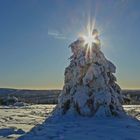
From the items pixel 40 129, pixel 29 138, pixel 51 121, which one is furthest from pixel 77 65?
pixel 29 138

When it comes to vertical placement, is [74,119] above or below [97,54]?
below

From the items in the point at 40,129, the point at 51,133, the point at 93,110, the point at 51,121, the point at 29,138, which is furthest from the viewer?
the point at 93,110

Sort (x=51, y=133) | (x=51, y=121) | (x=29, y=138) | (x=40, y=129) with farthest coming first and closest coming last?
1. (x=51, y=121)
2. (x=40, y=129)
3. (x=51, y=133)
4. (x=29, y=138)

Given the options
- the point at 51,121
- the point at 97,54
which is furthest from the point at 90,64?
the point at 51,121

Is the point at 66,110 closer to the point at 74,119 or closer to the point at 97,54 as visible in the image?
the point at 74,119

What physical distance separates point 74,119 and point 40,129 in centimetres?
528

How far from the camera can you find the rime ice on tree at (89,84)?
22.2 m

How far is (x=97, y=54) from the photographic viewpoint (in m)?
23.1

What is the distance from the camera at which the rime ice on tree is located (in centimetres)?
2220

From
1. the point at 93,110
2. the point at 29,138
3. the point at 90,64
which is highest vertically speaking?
the point at 90,64

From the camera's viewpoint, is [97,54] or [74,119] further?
[97,54]

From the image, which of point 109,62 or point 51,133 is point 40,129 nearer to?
point 51,133

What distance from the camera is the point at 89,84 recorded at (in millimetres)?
22750

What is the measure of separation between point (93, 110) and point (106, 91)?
1.32m
